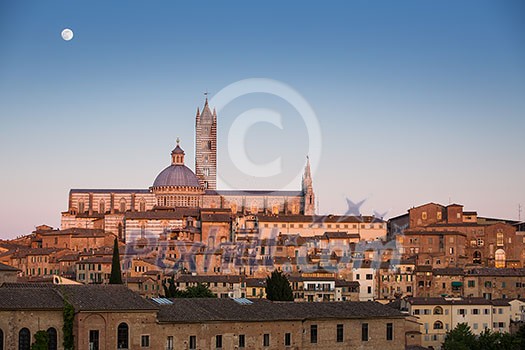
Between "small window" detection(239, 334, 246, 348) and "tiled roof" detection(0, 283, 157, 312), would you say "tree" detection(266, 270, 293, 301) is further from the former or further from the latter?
"tiled roof" detection(0, 283, 157, 312)

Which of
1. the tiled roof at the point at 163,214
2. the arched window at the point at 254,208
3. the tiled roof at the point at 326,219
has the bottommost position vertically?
the tiled roof at the point at 326,219

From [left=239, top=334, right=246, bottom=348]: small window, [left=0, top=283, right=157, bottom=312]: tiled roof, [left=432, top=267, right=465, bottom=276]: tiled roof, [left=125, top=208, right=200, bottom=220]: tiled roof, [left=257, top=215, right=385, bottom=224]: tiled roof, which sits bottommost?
[left=239, top=334, right=246, bottom=348]: small window

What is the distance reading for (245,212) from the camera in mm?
98312

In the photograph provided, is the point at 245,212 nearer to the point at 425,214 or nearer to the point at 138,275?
the point at 425,214

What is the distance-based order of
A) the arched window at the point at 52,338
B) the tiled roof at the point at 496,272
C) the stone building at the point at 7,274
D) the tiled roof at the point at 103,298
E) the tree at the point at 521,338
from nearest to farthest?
the arched window at the point at 52,338 < the tiled roof at the point at 103,298 < the stone building at the point at 7,274 < the tree at the point at 521,338 < the tiled roof at the point at 496,272

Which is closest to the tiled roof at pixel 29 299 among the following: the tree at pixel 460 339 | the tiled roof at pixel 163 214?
the tree at pixel 460 339

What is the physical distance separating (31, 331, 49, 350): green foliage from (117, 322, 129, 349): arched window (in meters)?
2.11

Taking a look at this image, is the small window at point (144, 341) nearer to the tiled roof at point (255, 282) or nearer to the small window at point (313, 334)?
the small window at point (313, 334)

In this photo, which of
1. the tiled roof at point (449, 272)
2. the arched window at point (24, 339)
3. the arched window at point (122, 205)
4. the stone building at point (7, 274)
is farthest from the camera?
the arched window at point (122, 205)

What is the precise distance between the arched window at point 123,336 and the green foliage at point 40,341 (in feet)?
6.91

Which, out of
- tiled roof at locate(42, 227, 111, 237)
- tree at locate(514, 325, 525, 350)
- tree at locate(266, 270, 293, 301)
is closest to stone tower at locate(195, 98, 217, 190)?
tiled roof at locate(42, 227, 111, 237)

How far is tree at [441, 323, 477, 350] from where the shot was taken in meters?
46.4

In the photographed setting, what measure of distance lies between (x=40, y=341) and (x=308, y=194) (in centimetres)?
7070

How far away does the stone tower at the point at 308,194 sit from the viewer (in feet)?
328
